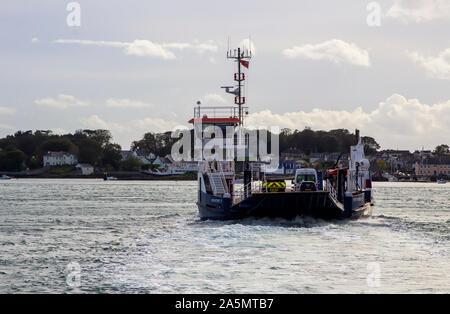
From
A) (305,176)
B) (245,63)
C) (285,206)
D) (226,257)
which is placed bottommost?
(226,257)

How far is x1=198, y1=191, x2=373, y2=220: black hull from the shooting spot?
35.0 metres

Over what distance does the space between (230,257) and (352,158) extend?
2583 cm

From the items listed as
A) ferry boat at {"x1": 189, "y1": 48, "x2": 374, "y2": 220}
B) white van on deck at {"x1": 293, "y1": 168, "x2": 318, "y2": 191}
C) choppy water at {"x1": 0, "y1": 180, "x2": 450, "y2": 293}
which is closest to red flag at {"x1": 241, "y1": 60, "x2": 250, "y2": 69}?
ferry boat at {"x1": 189, "y1": 48, "x2": 374, "y2": 220}

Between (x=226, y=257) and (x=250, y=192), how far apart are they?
12563 mm

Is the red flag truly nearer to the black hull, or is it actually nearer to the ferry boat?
the ferry boat

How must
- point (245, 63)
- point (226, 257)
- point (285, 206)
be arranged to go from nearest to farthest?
point (226, 257) < point (285, 206) < point (245, 63)

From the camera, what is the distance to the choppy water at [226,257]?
19844mm

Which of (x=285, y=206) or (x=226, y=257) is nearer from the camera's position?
(x=226, y=257)

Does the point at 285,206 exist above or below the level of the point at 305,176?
→ below

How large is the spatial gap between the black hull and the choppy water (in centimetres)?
52

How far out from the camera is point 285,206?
35.4 meters

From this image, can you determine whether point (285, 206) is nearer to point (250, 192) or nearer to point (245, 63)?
point (250, 192)

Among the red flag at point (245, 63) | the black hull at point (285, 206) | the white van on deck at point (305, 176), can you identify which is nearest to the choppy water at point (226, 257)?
the black hull at point (285, 206)

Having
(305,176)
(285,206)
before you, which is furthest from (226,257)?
(305,176)
